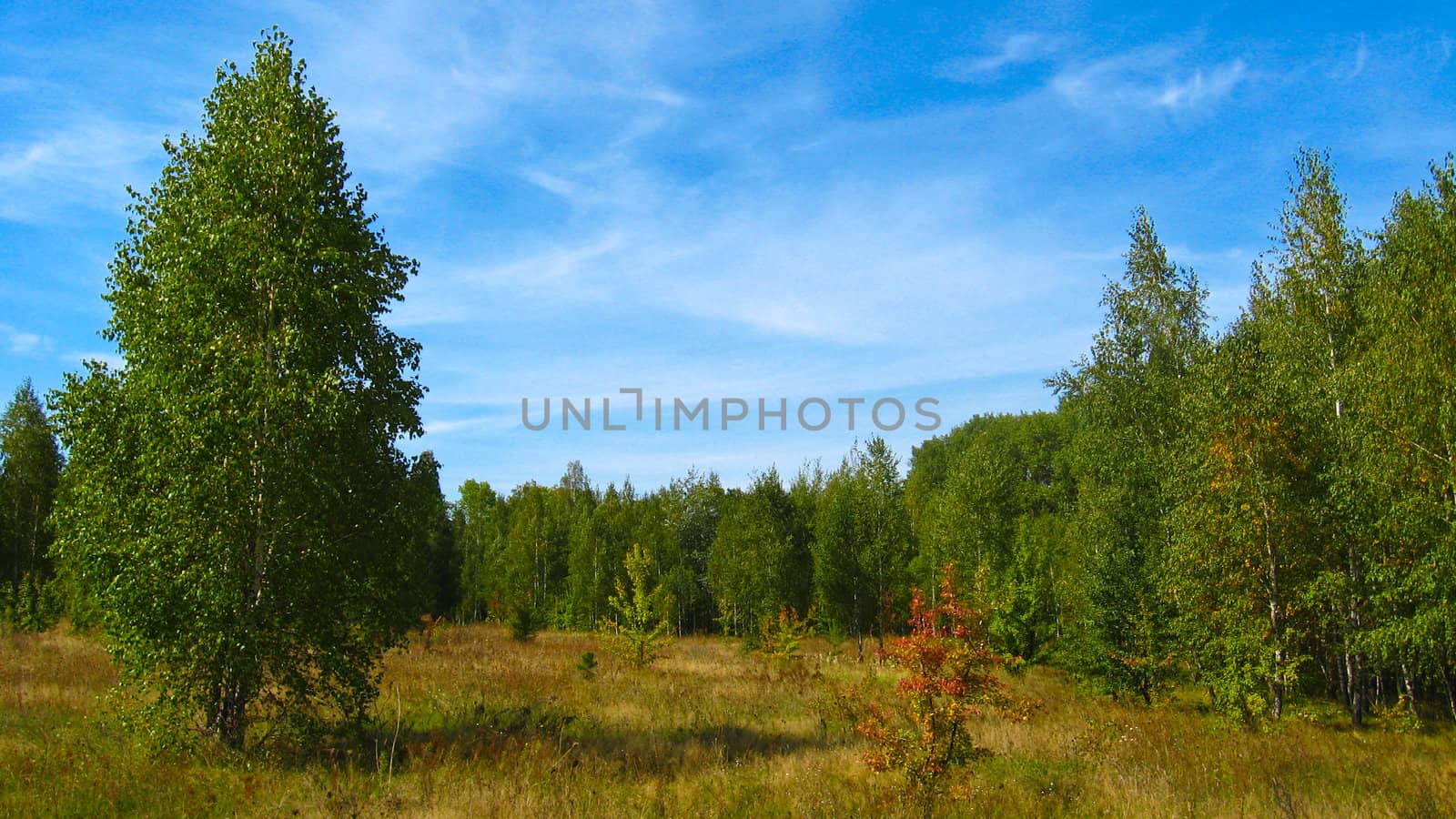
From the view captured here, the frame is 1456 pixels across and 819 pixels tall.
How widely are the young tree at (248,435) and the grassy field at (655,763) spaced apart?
3.96 feet

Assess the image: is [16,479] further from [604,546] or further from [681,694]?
[681,694]

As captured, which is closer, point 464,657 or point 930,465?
point 464,657

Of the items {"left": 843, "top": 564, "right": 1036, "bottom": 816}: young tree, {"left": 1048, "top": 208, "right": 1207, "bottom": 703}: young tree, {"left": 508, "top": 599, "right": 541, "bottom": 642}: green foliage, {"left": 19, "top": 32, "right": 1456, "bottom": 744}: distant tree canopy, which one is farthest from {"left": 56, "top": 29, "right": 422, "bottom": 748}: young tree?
{"left": 508, "top": 599, "right": 541, "bottom": 642}: green foliage

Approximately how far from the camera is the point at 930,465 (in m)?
107

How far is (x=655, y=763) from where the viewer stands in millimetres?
12562

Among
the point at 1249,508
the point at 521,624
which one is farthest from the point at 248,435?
the point at 521,624

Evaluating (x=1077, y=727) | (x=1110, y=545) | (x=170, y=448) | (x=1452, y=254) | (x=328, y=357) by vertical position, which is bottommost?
(x=1077, y=727)

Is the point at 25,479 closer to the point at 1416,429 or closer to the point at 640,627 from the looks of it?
the point at 640,627

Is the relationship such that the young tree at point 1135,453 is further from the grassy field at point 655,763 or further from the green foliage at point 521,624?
the green foliage at point 521,624

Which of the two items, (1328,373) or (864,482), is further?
(864,482)

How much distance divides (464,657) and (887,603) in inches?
738

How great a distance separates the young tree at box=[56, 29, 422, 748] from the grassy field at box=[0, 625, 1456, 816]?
3.96ft

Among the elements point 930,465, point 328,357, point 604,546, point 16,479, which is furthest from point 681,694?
A: point 930,465

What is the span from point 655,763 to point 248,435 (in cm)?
776
